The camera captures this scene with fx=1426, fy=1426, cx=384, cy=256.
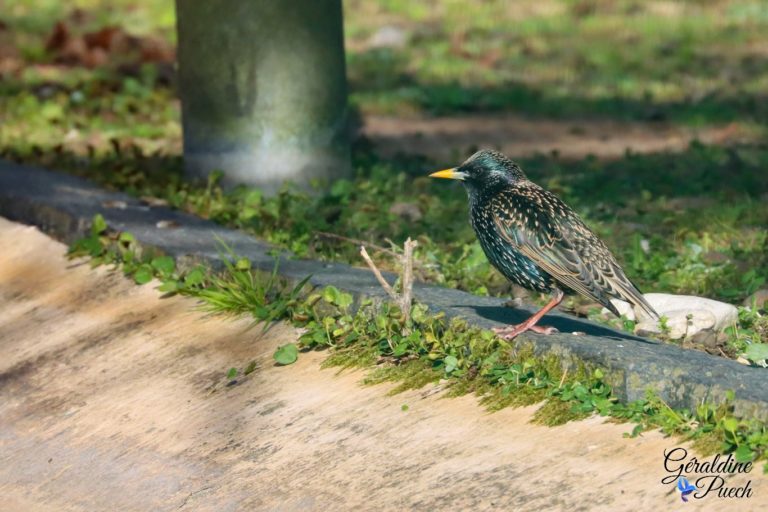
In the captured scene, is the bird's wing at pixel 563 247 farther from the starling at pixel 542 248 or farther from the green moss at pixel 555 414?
the green moss at pixel 555 414

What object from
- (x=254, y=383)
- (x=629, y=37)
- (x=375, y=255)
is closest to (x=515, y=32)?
(x=629, y=37)

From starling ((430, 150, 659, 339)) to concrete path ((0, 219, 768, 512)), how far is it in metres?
0.68

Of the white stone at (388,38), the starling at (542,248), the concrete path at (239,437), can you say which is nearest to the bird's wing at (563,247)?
the starling at (542,248)

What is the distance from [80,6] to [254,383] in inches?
462

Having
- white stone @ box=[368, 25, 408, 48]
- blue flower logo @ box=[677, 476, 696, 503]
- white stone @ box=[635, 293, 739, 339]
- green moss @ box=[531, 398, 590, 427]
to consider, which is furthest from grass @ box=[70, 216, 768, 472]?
white stone @ box=[368, 25, 408, 48]

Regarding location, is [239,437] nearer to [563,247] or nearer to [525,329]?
[525,329]

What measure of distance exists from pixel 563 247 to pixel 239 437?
150 cm

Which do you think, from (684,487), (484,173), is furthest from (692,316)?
(684,487)

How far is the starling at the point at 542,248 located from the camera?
567cm

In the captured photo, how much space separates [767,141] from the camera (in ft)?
34.0

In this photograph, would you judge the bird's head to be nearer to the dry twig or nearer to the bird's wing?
the bird's wing

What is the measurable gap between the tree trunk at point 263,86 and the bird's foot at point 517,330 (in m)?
3.33

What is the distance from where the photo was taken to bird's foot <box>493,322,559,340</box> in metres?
5.55

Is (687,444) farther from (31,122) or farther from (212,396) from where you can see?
(31,122)
